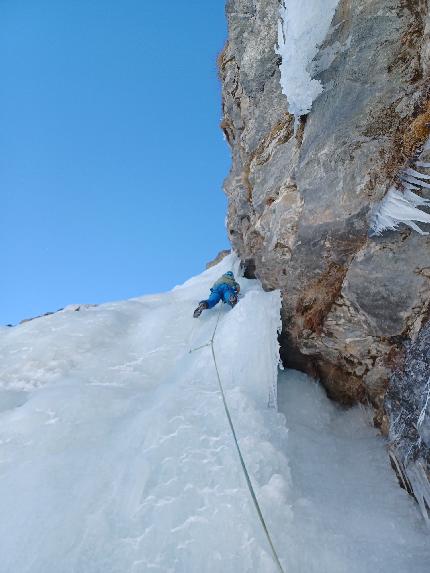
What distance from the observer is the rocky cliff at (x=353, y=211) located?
3.90 metres

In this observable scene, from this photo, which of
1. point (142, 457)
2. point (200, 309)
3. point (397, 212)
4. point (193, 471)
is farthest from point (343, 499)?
point (200, 309)

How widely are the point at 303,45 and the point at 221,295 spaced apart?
3.91 metres

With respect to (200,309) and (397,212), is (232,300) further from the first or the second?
(397,212)

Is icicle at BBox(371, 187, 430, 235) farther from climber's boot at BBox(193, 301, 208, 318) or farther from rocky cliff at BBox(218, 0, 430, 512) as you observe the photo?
climber's boot at BBox(193, 301, 208, 318)

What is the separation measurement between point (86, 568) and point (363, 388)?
3.54m

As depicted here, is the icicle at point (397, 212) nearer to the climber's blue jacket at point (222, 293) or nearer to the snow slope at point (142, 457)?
the snow slope at point (142, 457)

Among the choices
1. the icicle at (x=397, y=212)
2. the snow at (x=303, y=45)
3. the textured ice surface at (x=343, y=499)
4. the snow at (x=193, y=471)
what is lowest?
the textured ice surface at (x=343, y=499)

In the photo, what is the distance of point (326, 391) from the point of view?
5203 mm

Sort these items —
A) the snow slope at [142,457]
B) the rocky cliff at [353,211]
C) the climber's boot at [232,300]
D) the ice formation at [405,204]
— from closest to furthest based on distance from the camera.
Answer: the snow slope at [142,457], the ice formation at [405,204], the rocky cliff at [353,211], the climber's boot at [232,300]

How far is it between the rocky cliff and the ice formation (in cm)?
9

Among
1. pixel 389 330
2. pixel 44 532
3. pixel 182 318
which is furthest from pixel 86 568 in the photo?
pixel 182 318

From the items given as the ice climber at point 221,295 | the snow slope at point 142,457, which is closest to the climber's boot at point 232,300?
the ice climber at point 221,295

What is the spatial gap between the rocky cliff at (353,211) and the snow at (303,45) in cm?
11

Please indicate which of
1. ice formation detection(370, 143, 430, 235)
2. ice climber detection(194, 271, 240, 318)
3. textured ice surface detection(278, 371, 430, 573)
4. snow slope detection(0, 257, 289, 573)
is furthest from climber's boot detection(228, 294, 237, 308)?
ice formation detection(370, 143, 430, 235)
